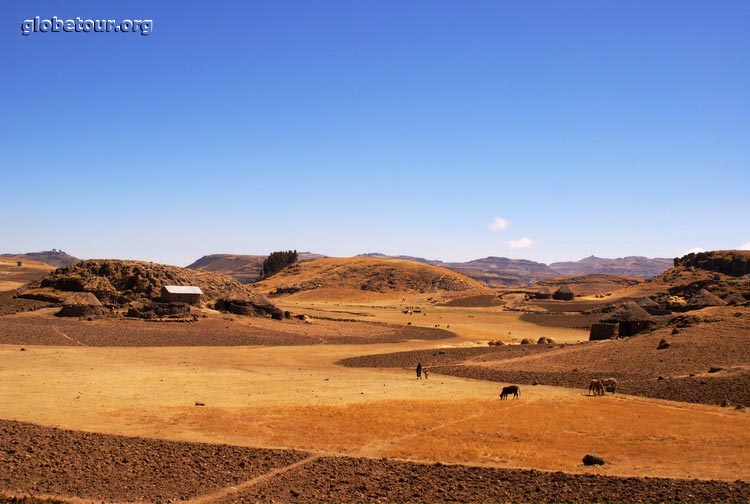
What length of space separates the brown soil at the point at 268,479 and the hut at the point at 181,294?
46.5 meters

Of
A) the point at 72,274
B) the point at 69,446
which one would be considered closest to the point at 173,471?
the point at 69,446

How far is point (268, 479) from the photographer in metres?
16.8

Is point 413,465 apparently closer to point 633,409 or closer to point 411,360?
point 633,409

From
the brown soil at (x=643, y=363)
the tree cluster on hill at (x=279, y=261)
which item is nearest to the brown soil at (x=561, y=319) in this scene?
the brown soil at (x=643, y=363)

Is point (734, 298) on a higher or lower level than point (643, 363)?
higher

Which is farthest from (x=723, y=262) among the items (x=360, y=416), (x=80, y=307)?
(x=360, y=416)

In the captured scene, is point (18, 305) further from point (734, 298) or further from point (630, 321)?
point (734, 298)

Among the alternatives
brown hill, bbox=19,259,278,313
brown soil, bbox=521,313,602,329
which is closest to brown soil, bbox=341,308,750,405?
brown hill, bbox=19,259,278,313

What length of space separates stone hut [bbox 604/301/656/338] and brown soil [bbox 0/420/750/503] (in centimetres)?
3008

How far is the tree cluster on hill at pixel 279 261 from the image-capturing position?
547ft

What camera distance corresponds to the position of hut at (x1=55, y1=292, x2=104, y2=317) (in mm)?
57000

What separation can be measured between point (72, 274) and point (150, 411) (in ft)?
160

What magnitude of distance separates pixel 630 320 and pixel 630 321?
4.40 feet

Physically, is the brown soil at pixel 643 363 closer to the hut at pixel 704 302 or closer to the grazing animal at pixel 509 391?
the grazing animal at pixel 509 391
